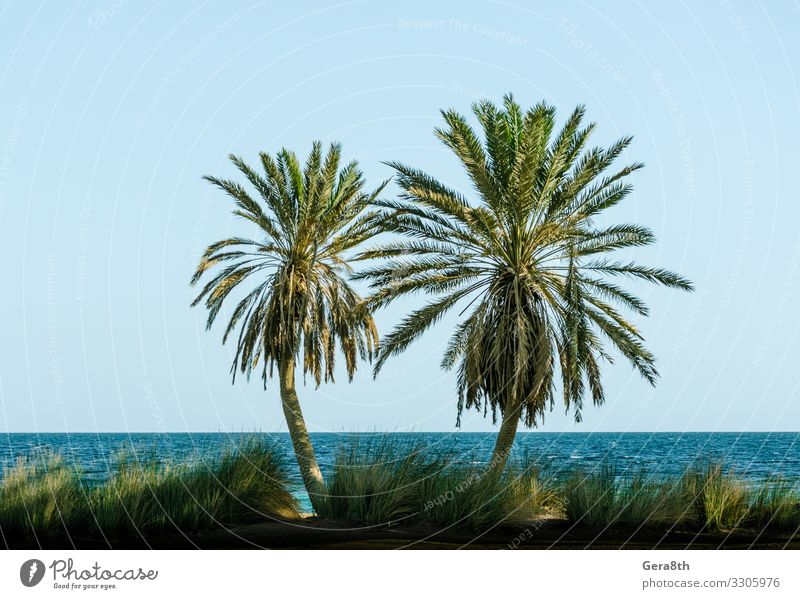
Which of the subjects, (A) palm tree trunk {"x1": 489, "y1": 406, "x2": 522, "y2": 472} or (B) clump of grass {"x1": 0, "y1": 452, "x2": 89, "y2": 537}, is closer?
(B) clump of grass {"x1": 0, "y1": 452, "x2": 89, "y2": 537}

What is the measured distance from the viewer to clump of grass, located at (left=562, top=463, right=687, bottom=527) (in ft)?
67.4

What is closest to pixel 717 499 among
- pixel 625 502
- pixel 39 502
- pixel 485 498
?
pixel 625 502

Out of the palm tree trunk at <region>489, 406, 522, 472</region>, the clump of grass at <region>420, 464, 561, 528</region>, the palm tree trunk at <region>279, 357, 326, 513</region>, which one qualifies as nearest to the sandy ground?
the clump of grass at <region>420, 464, 561, 528</region>

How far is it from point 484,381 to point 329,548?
6064 mm

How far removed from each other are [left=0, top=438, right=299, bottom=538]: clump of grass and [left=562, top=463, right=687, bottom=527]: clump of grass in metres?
6.34

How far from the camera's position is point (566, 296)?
74.0ft

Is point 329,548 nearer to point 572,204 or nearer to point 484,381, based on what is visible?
point 484,381

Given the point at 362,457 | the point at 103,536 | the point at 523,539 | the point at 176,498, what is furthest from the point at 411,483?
the point at 103,536

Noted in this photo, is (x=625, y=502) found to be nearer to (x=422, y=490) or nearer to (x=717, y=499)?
(x=717, y=499)

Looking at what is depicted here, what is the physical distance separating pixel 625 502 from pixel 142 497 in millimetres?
9763

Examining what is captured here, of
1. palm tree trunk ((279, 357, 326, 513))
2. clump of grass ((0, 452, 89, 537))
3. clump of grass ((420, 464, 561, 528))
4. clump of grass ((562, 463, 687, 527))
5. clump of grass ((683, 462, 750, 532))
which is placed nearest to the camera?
clump of grass ((0, 452, 89, 537))

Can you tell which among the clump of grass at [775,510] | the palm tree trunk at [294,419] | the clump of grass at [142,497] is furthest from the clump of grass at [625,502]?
the palm tree trunk at [294,419]

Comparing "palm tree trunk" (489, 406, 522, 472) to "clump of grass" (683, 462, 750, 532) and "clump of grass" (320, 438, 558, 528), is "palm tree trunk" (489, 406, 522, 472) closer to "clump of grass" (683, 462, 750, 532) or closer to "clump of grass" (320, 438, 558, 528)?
"clump of grass" (320, 438, 558, 528)

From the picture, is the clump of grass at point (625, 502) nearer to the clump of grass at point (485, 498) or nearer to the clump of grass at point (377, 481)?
the clump of grass at point (485, 498)
